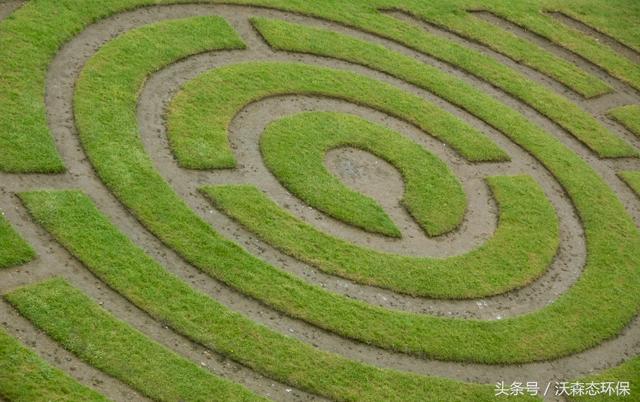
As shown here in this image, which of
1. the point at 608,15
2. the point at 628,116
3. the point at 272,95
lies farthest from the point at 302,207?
the point at 608,15

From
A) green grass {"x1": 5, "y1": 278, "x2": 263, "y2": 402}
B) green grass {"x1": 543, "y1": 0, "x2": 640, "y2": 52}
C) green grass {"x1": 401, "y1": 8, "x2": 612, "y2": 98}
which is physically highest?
green grass {"x1": 543, "y1": 0, "x2": 640, "y2": 52}

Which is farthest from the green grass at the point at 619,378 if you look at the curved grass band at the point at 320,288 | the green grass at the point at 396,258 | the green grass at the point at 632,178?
the green grass at the point at 632,178

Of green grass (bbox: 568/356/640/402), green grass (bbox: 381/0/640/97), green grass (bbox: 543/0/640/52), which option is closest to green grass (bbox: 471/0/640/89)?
green grass (bbox: 381/0/640/97)

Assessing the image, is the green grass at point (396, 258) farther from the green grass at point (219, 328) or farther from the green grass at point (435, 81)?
the green grass at point (435, 81)

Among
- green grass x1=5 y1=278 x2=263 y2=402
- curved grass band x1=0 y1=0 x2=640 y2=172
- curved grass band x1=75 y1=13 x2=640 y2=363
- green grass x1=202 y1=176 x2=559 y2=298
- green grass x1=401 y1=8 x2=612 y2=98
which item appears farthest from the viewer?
green grass x1=401 y1=8 x2=612 y2=98

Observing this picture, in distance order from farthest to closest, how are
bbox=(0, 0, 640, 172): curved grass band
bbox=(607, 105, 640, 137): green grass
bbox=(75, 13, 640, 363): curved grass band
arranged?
bbox=(607, 105, 640, 137): green grass < bbox=(0, 0, 640, 172): curved grass band < bbox=(75, 13, 640, 363): curved grass band

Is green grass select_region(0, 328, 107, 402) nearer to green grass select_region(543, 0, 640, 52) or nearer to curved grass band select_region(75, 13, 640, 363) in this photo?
curved grass band select_region(75, 13, 640, 363)
